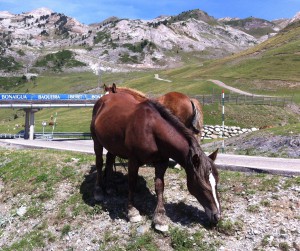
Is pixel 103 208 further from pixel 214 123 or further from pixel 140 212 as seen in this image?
pixel 214 123

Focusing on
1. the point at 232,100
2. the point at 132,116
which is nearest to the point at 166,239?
the point at 132,116

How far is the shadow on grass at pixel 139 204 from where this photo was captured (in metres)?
8.98

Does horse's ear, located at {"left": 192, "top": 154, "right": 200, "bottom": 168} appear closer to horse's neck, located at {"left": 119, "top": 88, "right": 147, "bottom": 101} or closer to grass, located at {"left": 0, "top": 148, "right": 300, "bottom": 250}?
grass, located at {"left": 0, "top": 148, "right": 300, "bottom": 250}

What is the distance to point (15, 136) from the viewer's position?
174 feet

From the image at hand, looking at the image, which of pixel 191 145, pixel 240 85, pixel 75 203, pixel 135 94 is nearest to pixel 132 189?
pixel 191 145

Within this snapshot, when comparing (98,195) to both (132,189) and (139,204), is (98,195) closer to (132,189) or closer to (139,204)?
(139,204)

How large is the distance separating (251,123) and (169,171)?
44.9 meters

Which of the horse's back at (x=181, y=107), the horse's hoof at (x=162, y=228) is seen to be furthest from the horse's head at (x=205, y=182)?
the horse's back at (x=181, y=107)

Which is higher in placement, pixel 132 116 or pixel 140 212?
pixel 132 116

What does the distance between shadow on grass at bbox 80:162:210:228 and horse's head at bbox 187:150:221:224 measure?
0.64m

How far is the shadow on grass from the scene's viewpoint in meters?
8.98

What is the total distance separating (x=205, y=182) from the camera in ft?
26.5

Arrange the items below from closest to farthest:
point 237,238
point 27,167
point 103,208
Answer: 1. point 237,238
2. point 103,208
3. point 27,167

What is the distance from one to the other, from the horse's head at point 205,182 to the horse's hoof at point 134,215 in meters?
1.76
